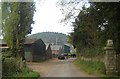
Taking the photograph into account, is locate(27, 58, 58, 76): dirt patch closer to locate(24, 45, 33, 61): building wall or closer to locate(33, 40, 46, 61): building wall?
locate(24, 45, 33, 61): building wall

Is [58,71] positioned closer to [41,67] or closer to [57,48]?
[41,67]

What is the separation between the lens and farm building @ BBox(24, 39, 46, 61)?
5489 cm

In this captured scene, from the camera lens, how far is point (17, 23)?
3356 centimetres

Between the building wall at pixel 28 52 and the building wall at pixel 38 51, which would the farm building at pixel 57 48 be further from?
the building wall at pixel 28 52

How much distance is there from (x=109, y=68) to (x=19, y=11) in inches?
545

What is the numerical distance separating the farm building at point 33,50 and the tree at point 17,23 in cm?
1790

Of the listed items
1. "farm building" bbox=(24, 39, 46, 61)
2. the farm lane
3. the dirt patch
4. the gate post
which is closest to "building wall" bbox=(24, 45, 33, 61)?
"farm building" bbox=(24, 39, 46, 61)

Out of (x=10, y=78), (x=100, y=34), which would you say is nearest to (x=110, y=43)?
(x=100, y=34)

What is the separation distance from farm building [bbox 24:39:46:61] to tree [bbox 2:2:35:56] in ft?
58.7

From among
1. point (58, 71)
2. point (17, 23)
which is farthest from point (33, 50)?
point (58, 71)

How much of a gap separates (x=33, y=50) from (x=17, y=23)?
2371 cm

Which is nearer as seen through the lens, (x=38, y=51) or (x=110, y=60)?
(x=110, y=60)

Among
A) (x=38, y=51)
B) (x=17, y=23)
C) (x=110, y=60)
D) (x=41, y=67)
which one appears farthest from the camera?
(x=38, y=51)

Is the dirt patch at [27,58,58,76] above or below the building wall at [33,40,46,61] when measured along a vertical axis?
below
